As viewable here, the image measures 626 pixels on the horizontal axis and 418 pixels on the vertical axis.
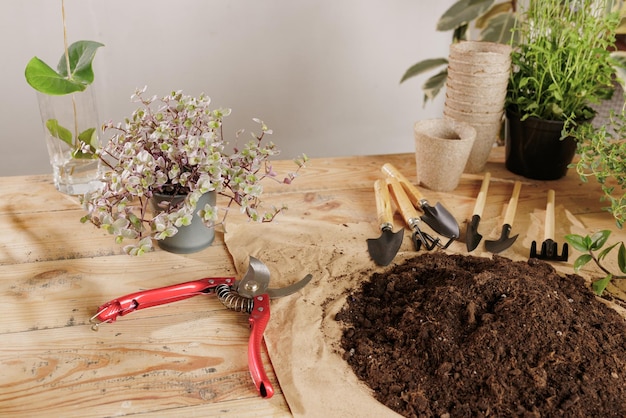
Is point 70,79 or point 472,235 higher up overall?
point 70,79

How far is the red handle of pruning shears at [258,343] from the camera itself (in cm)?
72

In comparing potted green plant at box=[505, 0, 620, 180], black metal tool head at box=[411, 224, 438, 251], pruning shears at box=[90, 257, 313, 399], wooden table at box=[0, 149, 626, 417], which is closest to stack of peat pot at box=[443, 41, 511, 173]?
potted green plant at box=[505, 0, 620, 180]

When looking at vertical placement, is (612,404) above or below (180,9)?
below

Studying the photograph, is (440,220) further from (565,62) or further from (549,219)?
(565,62)

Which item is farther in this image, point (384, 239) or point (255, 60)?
point (255, 60)

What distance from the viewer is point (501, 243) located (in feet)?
3.54

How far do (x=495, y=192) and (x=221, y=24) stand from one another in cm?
109

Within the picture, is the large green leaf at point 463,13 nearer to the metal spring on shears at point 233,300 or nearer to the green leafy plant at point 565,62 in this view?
the green leafy plant at point 565,62

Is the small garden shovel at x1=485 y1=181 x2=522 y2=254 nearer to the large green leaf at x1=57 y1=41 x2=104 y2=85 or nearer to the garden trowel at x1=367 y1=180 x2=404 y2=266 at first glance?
the garden trowel at x1=367 y1=180 x2=404 y2=266

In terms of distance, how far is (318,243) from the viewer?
1082 mm

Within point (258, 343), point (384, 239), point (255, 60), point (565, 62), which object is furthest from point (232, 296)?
point (255, 60)

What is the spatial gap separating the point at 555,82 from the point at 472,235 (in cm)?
41

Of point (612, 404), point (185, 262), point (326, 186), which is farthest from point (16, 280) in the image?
point (612, 404)

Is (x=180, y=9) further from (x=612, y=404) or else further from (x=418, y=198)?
(x=612, y=404)
